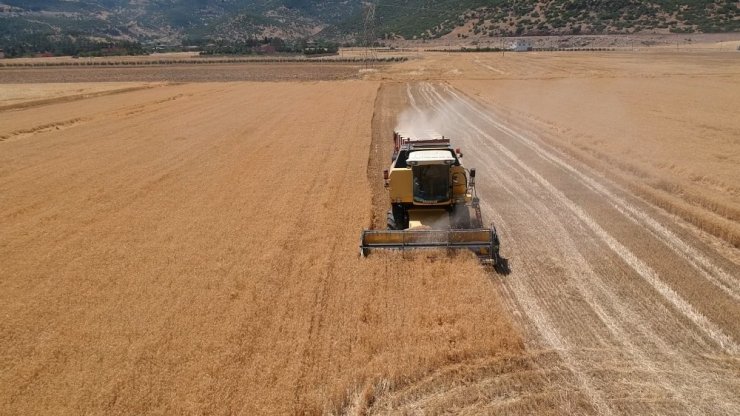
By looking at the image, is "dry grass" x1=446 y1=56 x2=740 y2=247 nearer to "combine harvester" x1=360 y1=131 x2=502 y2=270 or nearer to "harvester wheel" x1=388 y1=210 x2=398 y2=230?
"combine harvester" x1=360 y1=131 x2=502 y2=270

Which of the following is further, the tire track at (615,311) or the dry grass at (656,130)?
the dry grass at (656,130)

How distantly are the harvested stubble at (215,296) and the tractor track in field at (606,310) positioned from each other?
68 centimetres

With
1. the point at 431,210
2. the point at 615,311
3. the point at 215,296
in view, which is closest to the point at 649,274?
the point at 615,311

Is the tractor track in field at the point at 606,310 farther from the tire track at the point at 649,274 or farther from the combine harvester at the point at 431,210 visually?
the combine harvester at the point at 431,210

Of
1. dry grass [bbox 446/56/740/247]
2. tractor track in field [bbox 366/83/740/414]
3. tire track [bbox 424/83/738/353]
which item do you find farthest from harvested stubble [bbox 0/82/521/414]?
dry grass [bbox 446/56/740/247]

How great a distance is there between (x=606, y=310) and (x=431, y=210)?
173 inches

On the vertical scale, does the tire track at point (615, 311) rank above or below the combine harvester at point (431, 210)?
below

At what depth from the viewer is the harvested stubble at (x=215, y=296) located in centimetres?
708

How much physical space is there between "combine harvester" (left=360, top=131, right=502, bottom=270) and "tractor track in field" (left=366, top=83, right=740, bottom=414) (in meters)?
0.99

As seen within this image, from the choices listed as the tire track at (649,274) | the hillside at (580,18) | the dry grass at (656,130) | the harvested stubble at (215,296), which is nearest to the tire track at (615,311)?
the tire track at (649,274)

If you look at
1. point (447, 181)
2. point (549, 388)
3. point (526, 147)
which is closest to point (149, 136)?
point (526, 147)

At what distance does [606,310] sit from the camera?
8914mm

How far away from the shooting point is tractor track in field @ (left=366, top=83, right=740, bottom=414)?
269 inches

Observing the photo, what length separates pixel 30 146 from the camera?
25359 millimetres
